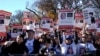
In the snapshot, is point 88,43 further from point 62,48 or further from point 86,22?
point 86,22

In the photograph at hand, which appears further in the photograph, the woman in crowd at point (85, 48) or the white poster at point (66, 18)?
the white poster at point (66, 18)

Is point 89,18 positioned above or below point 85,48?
above

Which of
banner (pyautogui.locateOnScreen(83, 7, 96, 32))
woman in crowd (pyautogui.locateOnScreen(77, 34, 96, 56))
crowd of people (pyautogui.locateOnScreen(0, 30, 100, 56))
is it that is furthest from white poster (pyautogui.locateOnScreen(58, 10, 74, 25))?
banner (pyautogui.locateOnScreen(83, 7, 96, 32))

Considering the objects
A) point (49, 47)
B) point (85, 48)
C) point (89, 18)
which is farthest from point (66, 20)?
point (89, 18)

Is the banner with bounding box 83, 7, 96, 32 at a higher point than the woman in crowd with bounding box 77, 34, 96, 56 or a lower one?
higher

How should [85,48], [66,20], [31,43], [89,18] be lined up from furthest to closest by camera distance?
[89,18], [66,20], [31,43], [85,48]

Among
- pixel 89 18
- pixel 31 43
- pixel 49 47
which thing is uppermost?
pixel 89 18

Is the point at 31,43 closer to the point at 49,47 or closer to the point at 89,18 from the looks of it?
the point at 49,47

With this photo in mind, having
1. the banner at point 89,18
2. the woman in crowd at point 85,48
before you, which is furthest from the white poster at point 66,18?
the banner at point 89,18

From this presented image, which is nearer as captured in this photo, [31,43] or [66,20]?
[31,43]

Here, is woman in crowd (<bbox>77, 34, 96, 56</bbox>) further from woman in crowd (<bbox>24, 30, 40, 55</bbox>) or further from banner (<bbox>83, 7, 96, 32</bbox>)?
banner (<bbox>83, 7, 96, 32</bbox>)

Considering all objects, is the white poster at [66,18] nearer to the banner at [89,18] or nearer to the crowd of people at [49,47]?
the crowd of people at [49,47]

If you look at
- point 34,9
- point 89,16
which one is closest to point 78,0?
point 34,9

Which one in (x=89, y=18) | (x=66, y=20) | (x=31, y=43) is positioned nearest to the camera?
(x=31, y=43)
